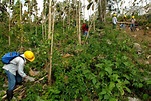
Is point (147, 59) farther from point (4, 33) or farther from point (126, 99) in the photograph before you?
point (4, 33)

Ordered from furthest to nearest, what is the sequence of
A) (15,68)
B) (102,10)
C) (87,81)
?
(102,10) < (87,81) < (15,68)

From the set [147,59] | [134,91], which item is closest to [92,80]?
[134,91]

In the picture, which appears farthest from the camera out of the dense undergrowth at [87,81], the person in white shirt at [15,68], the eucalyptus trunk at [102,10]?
the eucalyptus trunk at [102,10]

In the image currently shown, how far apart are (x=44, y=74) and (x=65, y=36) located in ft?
19.4

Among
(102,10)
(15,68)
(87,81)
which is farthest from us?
(102,10)

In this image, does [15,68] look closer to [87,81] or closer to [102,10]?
[87,81]

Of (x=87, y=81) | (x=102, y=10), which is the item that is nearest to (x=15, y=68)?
(x=87, y=81)

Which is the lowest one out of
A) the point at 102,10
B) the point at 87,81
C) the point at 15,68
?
the point at 87,81

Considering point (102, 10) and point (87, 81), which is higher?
point (102, 10)

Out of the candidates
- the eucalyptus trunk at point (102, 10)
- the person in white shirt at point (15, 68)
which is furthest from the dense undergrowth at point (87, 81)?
the eucalyptus trunk at point (102, 10)

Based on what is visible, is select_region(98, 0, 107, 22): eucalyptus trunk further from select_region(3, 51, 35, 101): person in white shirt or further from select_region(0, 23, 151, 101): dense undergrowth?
select_region(3, 51, 35, 101): person in white shirt

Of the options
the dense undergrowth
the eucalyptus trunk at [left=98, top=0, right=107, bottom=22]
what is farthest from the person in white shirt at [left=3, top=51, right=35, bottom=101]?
the eucalyptus trunk at [left=98, top=0, right=107, bottom=22]

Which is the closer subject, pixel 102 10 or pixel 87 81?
pixel 87 81

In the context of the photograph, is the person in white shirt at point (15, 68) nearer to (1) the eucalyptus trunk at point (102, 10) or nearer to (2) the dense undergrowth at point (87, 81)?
(2) the dense undergrowth at point (87, 81)
